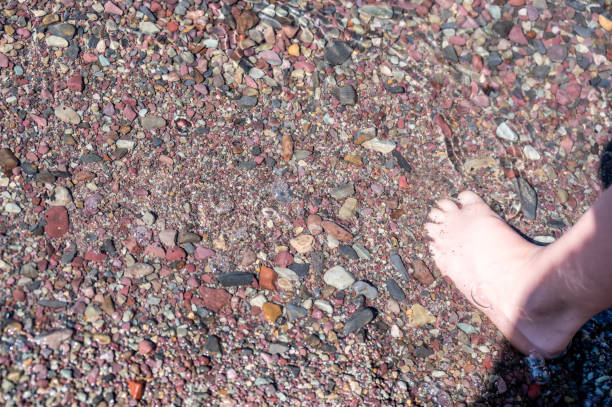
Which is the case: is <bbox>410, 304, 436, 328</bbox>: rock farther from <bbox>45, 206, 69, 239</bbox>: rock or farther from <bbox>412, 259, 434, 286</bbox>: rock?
<bbox>45, 206, 69, 239</bbox>: rock

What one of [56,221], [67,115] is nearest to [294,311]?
[56,221]

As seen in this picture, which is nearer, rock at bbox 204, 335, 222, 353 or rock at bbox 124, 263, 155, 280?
rock at bbox 204, 335, 222, 353

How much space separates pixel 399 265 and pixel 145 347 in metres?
0.89

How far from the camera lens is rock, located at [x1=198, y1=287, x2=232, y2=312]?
1.92 meters

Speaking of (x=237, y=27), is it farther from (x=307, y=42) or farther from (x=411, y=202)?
(x=411, y=202)

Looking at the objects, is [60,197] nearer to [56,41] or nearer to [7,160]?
[7,160]

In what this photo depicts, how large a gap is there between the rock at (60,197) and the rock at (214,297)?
529 mm

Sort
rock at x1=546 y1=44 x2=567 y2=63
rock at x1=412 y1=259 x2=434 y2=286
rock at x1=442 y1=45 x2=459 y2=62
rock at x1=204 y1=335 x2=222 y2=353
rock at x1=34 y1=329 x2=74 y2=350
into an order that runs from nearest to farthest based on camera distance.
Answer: rock at x1=34 y1=329 x2=74 y2=350 < rock at x1=204 y1=335 x2=222 y2=353 < rock at x1=412 y1=259 x2=434 y2=286 < rock at x1=442 y1=45 x2=459 y2=62 < rock at x1=546 y1=44 x2=567 y2=63

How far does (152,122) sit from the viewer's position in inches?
87.7

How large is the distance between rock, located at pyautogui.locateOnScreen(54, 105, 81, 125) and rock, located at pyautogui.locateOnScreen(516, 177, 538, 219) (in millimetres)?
1684

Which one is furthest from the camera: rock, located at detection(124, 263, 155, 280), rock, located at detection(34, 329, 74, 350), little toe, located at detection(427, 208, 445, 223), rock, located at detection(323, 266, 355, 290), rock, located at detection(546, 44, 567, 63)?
rock, located at detection(546, 44, 567, 63)

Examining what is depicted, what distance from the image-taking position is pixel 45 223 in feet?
6.38

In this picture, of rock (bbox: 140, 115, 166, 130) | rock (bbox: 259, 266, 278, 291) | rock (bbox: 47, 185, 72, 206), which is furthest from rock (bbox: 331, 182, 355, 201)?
rock (bbox: 47, 185, 72, 206)

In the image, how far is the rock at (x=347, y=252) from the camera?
212 centimetres
